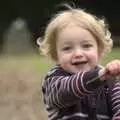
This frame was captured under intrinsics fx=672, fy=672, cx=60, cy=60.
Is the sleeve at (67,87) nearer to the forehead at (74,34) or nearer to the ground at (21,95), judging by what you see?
the forehead at (74,34)

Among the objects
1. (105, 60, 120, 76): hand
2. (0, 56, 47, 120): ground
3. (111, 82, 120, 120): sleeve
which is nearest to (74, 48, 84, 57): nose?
(111, 82, 120, 120): sleeve

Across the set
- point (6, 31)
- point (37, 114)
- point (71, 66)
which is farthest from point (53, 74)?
point (6, 31)

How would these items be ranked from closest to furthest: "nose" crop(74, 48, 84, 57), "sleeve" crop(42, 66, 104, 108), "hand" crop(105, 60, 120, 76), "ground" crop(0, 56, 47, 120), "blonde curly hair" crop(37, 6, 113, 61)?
"hand" crop(105, 60, 120, 76) < "sleeve" crop(42, 66, 104, 108) < "nose" crop(74, 48, 84, 57) < "blonde curly hair" crop(37, 6, 113, 61) < "ground" crop(0, 56, 47, 120)

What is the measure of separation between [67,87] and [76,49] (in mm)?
266

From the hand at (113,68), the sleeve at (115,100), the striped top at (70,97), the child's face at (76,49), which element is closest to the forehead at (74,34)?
the child's face at (76,49)

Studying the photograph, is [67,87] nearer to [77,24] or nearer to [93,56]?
[93,56]

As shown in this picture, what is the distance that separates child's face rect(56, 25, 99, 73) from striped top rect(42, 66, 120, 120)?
0.22 ft

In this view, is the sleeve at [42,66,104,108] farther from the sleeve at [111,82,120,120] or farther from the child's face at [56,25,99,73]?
the sleeve at [111,82,120,120]

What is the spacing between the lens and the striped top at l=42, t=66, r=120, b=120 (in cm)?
353

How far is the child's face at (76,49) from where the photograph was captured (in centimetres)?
373

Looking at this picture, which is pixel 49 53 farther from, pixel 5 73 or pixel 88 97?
pixel 5 73

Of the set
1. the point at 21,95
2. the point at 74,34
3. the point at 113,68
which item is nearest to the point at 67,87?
the point at 74,34

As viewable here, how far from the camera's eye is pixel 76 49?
12.3ft

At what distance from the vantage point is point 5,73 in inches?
520
